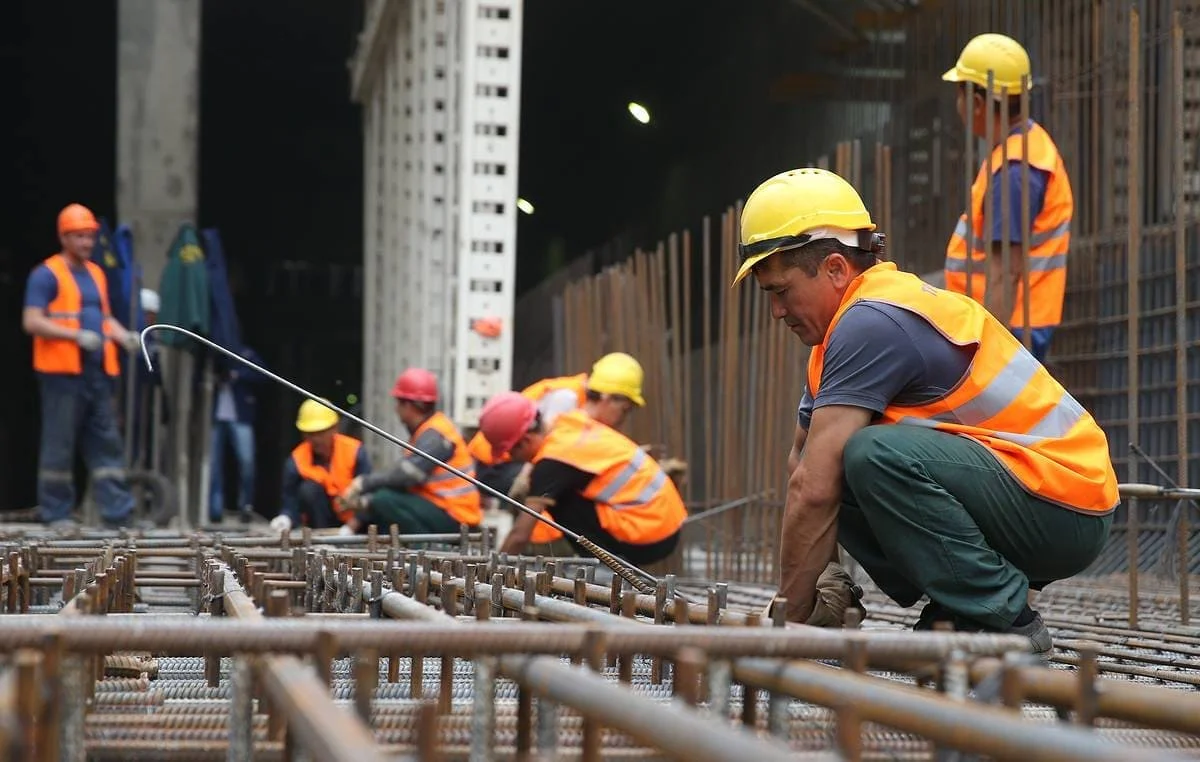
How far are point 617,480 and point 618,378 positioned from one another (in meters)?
1.59

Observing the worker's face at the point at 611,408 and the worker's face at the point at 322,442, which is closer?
the worker's face at the point at 611,408

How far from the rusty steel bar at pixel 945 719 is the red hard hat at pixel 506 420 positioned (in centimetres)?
592

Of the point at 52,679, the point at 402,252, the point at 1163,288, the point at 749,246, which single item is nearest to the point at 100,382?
the point at 402,252

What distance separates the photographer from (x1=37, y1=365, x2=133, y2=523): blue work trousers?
1051 centimetres

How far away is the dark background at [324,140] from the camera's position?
17.3 metres

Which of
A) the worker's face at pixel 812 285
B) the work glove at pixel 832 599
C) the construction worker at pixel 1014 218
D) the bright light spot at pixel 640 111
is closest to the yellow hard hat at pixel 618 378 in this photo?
the construction worker at pixel 1014 218

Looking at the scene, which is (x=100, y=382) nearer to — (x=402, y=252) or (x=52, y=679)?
(x=402, y=252)

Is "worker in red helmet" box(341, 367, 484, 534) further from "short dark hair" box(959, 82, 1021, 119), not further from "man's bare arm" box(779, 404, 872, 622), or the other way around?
"man's bare arm" box(779, 404, 872, 622)

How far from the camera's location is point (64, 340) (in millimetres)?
10586

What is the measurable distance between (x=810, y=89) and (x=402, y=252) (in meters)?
3.84

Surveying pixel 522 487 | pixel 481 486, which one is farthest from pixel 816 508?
pixel 522 487

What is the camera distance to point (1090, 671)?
Answer: 1.95 m

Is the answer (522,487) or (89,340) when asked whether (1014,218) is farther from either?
(89,340)

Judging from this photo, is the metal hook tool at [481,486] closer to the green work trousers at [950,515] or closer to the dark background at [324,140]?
the green work trousers at [950,515]
